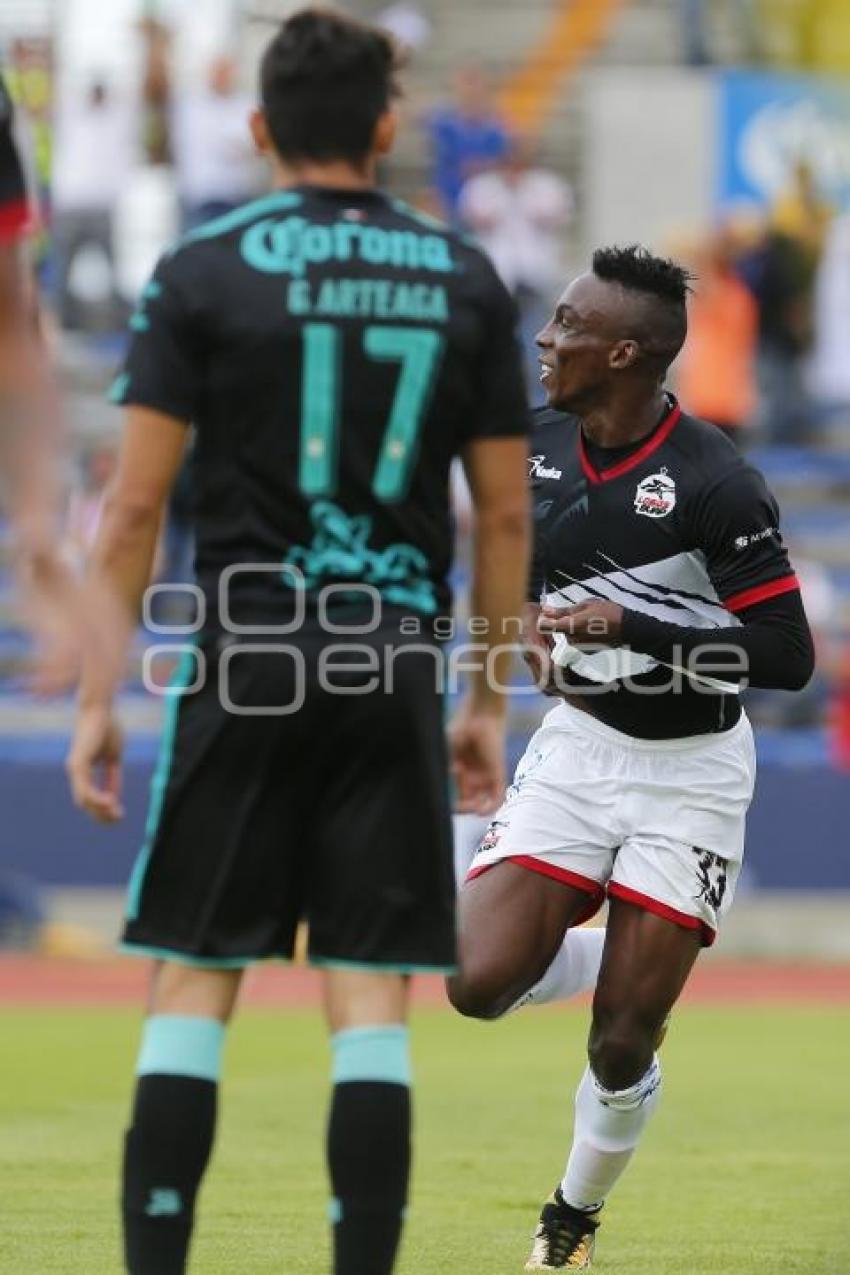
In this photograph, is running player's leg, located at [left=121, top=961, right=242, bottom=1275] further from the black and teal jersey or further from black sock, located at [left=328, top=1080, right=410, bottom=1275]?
the black and teal jersey

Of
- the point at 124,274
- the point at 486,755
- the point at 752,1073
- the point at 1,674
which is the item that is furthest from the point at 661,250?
the point at 486,755

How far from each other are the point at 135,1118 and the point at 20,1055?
7014 millimetres

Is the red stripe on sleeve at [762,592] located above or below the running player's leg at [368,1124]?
above

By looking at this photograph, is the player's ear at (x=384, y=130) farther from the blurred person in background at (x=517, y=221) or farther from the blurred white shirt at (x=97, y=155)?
the blurred white shirt at (x=97, y=155)

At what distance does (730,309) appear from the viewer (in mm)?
19391

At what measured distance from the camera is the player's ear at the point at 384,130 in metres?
4.84

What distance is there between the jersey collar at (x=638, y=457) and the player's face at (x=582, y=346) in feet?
0.53

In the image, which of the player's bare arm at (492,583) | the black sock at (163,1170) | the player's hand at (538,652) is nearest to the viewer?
the black sock at (163,1170)

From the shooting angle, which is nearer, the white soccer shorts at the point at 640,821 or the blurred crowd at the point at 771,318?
the white soccer shorts at the point at 640,821

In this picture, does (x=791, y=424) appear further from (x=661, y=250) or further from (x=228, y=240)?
(x=228, y=240)

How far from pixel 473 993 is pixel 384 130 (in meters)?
2.44

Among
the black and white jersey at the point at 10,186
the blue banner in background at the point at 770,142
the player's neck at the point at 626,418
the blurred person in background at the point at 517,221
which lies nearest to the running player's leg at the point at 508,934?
the player's neck at the point at 626,418

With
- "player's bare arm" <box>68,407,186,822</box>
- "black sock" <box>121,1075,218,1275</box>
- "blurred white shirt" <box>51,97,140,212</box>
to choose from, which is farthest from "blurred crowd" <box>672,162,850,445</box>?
"black sock" <box>121,1075,218,1275</box>

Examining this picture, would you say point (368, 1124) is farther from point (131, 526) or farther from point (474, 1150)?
point (474, 1150)
